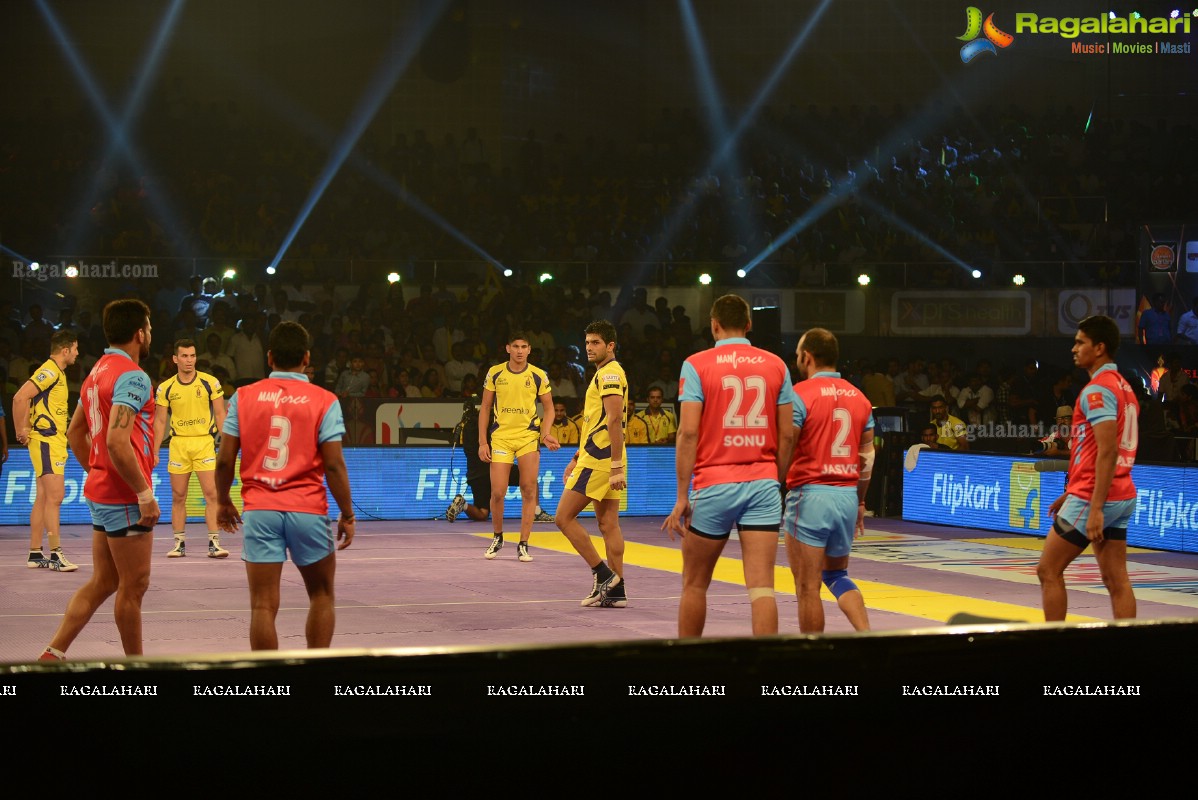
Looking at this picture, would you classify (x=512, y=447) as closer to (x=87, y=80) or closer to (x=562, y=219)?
(x=562, y=219)

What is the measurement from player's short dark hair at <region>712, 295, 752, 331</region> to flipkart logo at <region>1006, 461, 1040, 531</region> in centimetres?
1005

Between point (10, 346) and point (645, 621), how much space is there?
45.9ft

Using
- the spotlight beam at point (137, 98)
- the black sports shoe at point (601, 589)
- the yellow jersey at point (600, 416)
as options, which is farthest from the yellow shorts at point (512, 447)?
the spotlight beam at point (137, 98)

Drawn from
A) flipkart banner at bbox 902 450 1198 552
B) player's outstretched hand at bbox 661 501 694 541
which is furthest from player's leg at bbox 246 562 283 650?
flipkart banner at bbox 902 450 1198 552

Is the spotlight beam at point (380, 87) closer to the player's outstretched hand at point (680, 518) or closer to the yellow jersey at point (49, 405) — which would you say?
the yellow jersey at point (49, 405)

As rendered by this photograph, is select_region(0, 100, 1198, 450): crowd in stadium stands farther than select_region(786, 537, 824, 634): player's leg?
Yes

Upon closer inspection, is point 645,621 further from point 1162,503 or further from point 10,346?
point 10,346

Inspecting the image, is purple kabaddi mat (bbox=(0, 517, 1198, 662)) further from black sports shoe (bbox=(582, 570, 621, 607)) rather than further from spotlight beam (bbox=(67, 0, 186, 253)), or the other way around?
spotlight beam (bbox=(67, 0, 186, 253))

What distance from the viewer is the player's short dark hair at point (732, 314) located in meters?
6.95

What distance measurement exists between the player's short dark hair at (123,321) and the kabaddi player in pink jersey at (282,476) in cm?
95

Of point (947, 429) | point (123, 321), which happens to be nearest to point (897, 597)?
point (123, 321)

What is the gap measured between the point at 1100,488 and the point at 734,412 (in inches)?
84.2

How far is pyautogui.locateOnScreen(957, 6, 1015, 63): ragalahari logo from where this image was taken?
28.1 metres

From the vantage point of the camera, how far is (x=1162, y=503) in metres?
14.6
